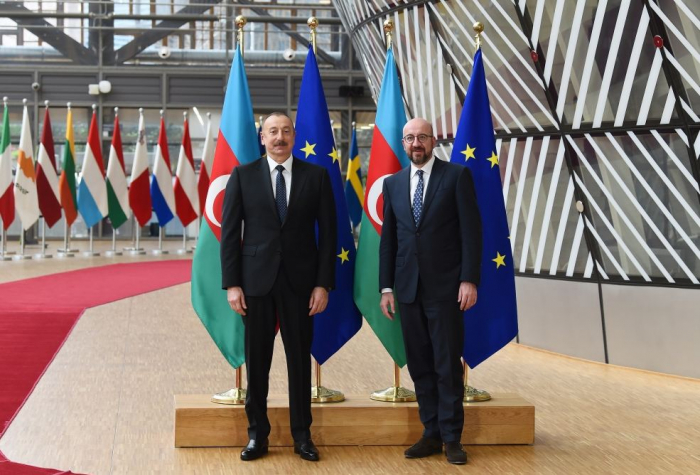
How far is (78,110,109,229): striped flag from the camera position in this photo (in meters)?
18.0

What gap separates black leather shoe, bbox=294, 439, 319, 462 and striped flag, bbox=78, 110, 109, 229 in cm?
1405

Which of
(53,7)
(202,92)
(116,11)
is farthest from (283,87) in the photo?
(53,7)

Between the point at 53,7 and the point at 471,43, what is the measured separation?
673 inches

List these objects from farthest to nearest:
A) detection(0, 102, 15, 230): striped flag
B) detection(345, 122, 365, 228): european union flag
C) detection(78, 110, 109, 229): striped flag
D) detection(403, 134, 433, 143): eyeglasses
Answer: detection(78, 110, 109, 229): striped flag, detection(0, 102, 15, 230): striped flag, detection(345, 122, 365, 228): european union flag, detection(403, 134, 433, 143): eyeglasses

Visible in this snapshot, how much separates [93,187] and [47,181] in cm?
95

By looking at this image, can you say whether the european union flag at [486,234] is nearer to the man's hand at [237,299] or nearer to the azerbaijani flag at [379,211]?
the azerbaijani flag at [379,211]

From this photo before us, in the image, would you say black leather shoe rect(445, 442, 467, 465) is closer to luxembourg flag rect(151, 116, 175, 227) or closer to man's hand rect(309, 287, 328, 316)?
man's hand rect(309, 287, 328, 316)

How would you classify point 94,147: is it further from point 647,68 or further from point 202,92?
point 647,68

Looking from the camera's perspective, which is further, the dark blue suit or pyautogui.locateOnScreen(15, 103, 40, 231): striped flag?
pyautogui.locateOnScreen(15, 103, 40, 231): striped flag

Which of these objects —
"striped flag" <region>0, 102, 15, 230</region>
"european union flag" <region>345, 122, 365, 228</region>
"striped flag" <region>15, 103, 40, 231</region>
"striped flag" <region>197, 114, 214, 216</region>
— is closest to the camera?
"european union flag" <region>345, 122, 365, 228</region>

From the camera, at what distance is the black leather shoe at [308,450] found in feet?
15.9

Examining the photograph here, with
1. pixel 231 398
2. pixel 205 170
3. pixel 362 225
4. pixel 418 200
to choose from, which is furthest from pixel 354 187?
pixel 418 200

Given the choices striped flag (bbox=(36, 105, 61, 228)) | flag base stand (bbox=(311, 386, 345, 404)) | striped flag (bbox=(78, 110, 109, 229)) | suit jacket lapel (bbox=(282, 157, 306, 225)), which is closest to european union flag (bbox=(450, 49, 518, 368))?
flag base stand (bbox=(311, 386, 345, 404))

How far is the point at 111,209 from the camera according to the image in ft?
60.8
